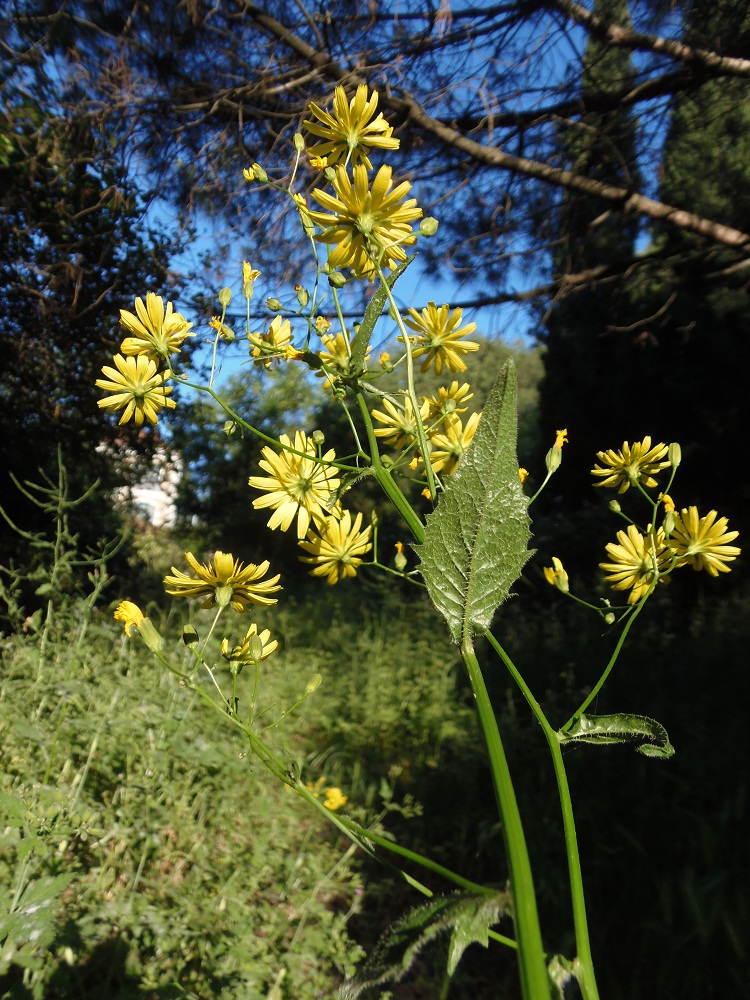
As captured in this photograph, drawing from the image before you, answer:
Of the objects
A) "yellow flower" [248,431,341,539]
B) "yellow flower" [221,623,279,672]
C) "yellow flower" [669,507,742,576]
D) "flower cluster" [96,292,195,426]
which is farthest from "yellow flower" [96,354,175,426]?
"yellow flower" [669,507,742,576]

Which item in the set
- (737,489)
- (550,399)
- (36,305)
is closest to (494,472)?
(36,305)

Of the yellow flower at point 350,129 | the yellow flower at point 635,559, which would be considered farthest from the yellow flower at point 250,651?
the yellow flower at point 350,129

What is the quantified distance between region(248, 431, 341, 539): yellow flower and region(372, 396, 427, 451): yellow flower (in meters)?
0.07

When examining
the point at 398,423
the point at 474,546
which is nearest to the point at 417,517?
the point at 474,546

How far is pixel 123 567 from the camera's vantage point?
5.84 m

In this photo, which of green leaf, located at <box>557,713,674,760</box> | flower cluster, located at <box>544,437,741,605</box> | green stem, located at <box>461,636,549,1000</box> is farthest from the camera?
flower cluster, located at <box>544,437,741,605</box>

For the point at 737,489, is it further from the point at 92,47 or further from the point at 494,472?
the point at 494,472

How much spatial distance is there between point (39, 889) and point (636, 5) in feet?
10.9

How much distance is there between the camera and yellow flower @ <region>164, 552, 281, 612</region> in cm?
61

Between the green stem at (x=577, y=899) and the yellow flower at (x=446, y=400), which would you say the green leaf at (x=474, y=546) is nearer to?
the green stem at (x=577, y=899)

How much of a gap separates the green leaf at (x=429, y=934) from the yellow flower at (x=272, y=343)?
18.5 inches

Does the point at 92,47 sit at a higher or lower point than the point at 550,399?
lower

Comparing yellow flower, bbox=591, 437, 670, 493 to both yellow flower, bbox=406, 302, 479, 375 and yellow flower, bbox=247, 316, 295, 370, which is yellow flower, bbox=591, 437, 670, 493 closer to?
yellow flower, bbox=406, 302, 479, 375

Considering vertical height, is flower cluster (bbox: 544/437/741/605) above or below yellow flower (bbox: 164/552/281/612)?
above
